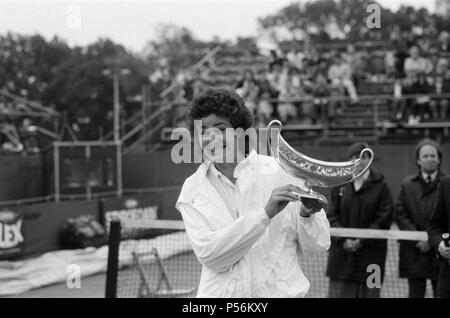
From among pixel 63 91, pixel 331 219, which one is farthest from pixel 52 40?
pixel 331 219

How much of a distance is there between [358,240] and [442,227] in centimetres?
216

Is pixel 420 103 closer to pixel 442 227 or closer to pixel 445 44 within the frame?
pixel 445 44

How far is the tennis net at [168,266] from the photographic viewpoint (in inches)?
269

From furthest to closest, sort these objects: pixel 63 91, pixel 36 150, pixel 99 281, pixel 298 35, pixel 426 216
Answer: pixel 298 35 < pixel 63 91 < pixel 36 150 < pixel 99 281 < pixel 426 216

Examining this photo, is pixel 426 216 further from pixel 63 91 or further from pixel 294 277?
pixel 63 91

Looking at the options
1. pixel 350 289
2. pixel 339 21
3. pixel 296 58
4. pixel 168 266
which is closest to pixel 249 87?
pixel 296 58

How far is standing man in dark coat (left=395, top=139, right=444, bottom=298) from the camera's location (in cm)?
649

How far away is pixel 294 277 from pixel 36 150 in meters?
16.6

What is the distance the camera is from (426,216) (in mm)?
6613

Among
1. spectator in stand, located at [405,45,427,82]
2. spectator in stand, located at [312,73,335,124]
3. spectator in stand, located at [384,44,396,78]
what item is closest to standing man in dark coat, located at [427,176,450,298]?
spectator in stand, located at [312,73,335,124]

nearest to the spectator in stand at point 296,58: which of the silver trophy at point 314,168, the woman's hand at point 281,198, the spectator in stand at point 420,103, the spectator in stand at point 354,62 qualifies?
the spectator in stand at point 354,62

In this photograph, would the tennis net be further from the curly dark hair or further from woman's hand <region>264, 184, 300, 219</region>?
woman's hand <region>264, 184, 300, 219</region>

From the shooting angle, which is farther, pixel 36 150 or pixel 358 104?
pixel 358 104

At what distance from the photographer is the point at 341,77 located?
67.0 ft
